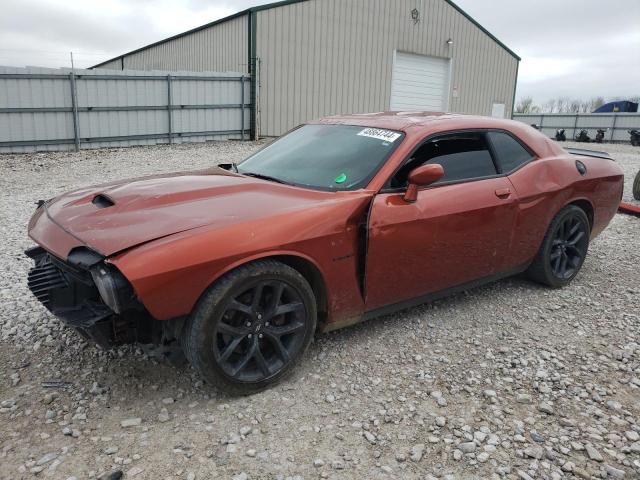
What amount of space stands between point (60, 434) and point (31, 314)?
1.51 metres

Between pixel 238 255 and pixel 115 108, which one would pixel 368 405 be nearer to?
pixel 238 255

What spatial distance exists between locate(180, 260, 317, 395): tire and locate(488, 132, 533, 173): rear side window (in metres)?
2.03

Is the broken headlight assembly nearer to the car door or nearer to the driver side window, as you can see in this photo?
the car door

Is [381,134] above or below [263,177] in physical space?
above

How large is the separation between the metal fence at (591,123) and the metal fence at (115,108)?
2154 centimetres

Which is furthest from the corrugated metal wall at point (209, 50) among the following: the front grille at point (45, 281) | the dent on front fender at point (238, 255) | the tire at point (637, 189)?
the dent on front fender at point (238, 255)

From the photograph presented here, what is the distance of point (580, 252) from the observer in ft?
15.2

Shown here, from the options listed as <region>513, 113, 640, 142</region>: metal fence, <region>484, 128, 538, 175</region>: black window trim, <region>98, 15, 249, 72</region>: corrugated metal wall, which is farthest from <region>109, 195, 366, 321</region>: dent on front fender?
<region>513, 113, 640, 142</region>: metal fence

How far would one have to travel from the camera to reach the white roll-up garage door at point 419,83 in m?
18.3

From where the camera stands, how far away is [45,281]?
9.37 ft

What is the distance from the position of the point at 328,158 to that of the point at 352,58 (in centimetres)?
1453

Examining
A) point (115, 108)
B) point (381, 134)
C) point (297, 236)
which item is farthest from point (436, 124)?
point (115, 108)

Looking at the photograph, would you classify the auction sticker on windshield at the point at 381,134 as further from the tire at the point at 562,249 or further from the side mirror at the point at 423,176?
the tire at the point at 562,249

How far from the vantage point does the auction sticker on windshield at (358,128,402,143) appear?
11.3 feet
